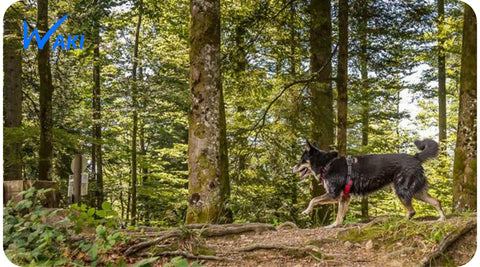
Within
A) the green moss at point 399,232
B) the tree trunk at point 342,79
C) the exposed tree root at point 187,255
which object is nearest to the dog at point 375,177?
the green moss at point 399,232

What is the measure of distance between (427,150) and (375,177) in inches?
33.0

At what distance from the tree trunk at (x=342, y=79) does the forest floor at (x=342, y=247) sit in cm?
437

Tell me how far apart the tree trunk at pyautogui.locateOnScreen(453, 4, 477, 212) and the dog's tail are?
1.22 meters

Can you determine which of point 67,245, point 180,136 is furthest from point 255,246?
point 180,136

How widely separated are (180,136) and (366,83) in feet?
35.7

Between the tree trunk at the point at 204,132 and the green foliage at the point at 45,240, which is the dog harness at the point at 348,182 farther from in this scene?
the green foliage at the point at 45,240

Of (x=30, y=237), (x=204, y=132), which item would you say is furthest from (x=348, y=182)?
(x=30, y=237)

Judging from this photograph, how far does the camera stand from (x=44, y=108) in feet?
27.1

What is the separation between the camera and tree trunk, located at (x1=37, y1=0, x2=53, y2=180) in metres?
7.83

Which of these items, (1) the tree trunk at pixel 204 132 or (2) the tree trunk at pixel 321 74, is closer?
(1) the tree trunk at pixel 204 132

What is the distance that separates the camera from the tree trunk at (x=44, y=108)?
7.83 m

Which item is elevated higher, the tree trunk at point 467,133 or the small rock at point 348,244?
the tree trunk at point 467,133

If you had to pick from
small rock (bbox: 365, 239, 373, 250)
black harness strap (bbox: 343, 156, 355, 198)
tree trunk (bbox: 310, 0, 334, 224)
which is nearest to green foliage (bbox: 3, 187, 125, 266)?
small rock (bbox: 365, 239, 373, 250)

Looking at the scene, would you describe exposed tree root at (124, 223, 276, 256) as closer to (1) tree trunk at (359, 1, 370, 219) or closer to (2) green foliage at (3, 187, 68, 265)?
(2) green foliage at (3, 187, 68, 265)
